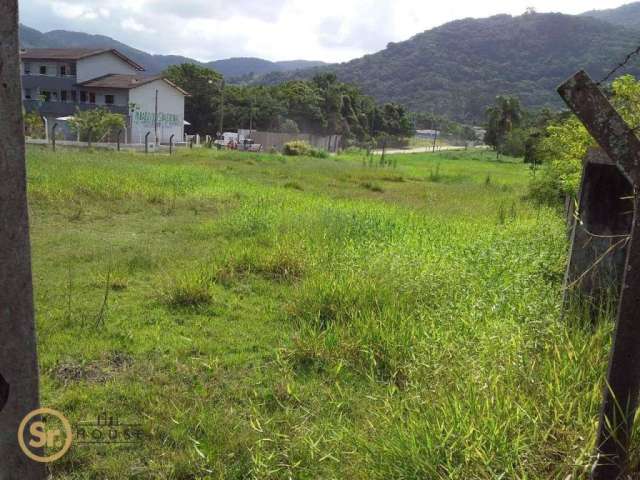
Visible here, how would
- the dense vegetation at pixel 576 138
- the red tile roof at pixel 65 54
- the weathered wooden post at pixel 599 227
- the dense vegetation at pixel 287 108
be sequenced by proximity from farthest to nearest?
the dense vegetation at pixel 287 108
the red tile roof at pixel 65 54
the dense vegetation at pixel 576 138
the weathered wooden post at pixel 599 227

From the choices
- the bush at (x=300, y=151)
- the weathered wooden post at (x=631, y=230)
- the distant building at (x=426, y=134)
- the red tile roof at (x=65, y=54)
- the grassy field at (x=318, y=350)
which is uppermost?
the red tile roof at (x=65, y=54)

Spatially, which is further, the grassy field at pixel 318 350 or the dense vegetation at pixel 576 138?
the dense vegetation at pixel 576 138

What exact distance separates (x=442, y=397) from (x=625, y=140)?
164 cm

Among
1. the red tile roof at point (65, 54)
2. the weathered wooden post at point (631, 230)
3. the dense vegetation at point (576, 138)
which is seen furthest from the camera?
the red tile roof at point (65, 54)

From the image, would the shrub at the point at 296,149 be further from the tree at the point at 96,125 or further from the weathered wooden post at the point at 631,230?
the weathered wooden post at the point at 631,230

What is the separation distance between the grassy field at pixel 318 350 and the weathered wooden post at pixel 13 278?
856mm

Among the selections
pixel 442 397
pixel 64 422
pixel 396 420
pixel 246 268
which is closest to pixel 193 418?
pixel 64 422

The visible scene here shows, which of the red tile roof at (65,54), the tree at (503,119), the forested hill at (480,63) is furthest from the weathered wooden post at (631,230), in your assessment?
the forested hill at (480,63)

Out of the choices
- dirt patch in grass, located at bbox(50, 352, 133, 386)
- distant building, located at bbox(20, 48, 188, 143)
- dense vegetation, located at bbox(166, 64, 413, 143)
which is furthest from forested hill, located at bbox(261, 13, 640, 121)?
dirt patch in grass, located at bbox(50, 352, 133, 386)

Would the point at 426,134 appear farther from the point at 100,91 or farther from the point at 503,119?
the point at 100,91

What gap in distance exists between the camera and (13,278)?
1917 mm

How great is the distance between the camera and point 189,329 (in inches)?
185

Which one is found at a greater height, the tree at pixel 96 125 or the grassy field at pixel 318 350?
the tree at pixel 96 125

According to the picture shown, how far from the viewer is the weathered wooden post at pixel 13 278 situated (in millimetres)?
1797
